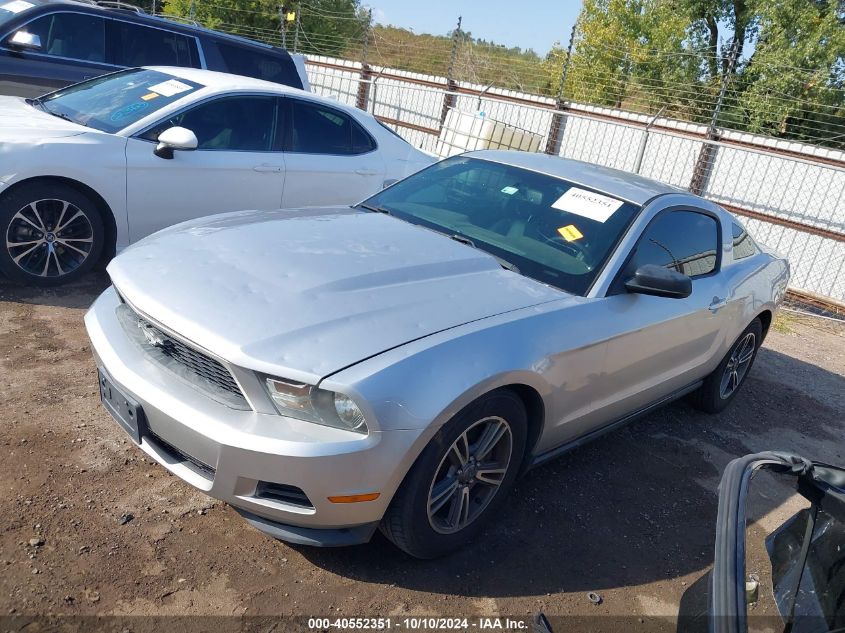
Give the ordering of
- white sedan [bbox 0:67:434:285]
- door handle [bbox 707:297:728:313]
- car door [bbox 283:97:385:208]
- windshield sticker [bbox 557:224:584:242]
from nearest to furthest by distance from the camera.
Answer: windshield sticker [bbox 557:224:584:242] < door handle [bbox 707:297:728:313] < white sedan [bbox 0:67:434:285] < car door [bbox 283:97:385:208]

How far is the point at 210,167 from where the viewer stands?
564 cm

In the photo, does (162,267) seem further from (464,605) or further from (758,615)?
(758,615)

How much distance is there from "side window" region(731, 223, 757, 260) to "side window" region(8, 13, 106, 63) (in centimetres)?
619

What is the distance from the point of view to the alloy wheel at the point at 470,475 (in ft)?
9.89

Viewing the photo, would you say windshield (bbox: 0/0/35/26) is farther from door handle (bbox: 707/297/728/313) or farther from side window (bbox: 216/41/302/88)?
door handle (bbox: 707/297/728/313)

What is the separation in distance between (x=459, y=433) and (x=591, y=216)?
1637 millimetres

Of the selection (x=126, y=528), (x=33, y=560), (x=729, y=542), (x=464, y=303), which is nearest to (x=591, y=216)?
(x=464, y=303)

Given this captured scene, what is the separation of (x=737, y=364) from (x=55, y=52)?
6.73 metres

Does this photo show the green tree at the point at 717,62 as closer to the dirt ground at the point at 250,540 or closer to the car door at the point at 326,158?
the car door at the point at 326,158

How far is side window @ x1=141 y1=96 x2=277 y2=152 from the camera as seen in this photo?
18.3 ft

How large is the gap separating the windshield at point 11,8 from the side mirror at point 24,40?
0.28 metres

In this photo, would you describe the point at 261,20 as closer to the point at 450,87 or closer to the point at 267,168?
the point at 450,87

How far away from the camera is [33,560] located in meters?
2.77

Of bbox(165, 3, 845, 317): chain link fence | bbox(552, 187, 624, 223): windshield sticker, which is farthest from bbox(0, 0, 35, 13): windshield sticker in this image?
bbox(165, 3, 845, 317): chain link fence
